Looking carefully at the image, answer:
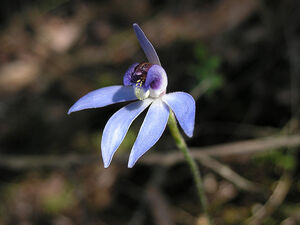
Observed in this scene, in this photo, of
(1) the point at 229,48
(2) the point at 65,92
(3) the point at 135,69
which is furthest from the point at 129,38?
(3) the point at 135,69

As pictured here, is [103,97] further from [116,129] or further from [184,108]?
[184,108]

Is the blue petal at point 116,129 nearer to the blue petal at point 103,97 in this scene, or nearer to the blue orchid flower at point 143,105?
the blue orchid flower at point 143,105

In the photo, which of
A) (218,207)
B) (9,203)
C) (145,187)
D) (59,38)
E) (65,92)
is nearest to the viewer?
(218,207)

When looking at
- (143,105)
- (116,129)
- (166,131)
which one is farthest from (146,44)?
(166,131)

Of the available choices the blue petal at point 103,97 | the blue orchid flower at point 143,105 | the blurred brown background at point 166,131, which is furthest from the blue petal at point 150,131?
the blurred brown background at point 166,131

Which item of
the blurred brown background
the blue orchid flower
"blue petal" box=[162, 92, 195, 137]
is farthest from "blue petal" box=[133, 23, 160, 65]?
the blurred brown background

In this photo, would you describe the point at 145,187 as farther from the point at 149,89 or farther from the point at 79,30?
the point at 79,30

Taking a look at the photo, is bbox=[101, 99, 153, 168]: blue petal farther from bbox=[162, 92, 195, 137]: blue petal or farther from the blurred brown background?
the blurred brown background
